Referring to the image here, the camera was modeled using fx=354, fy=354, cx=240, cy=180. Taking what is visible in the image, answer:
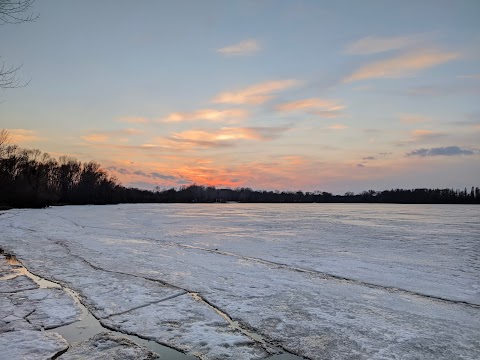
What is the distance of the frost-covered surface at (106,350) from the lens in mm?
3760

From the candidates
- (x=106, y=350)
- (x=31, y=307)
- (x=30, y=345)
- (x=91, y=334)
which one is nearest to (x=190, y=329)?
(x=106, y=350)

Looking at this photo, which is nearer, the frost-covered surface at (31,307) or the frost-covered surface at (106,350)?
the frost-covered surface at (106,350)

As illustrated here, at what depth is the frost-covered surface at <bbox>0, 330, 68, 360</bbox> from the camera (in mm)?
3719

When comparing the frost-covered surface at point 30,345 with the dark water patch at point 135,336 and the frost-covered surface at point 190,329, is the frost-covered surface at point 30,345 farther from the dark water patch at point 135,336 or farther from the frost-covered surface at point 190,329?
the frost-covered surface at point 190,329

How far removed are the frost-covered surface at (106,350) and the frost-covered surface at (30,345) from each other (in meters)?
0.18

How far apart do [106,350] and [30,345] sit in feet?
2.87

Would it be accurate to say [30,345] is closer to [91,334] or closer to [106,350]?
[91,334]

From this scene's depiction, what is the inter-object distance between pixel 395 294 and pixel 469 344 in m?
2.31

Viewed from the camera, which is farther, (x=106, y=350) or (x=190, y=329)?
(x=190, y=329)

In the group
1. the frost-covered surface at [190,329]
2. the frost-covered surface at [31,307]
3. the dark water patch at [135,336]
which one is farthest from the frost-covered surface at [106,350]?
the frost-covered surface at [31,307]

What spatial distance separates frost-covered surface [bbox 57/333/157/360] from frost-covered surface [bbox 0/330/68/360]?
180 mm

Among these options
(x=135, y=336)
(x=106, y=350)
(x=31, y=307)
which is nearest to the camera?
(x=106, y=350)

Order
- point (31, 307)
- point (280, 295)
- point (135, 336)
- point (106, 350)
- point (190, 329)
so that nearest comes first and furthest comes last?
point (106, 350) < point (135, 336) < point (190, 329) < point (31, 307) < point (280, 295)

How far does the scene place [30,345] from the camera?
398cm
